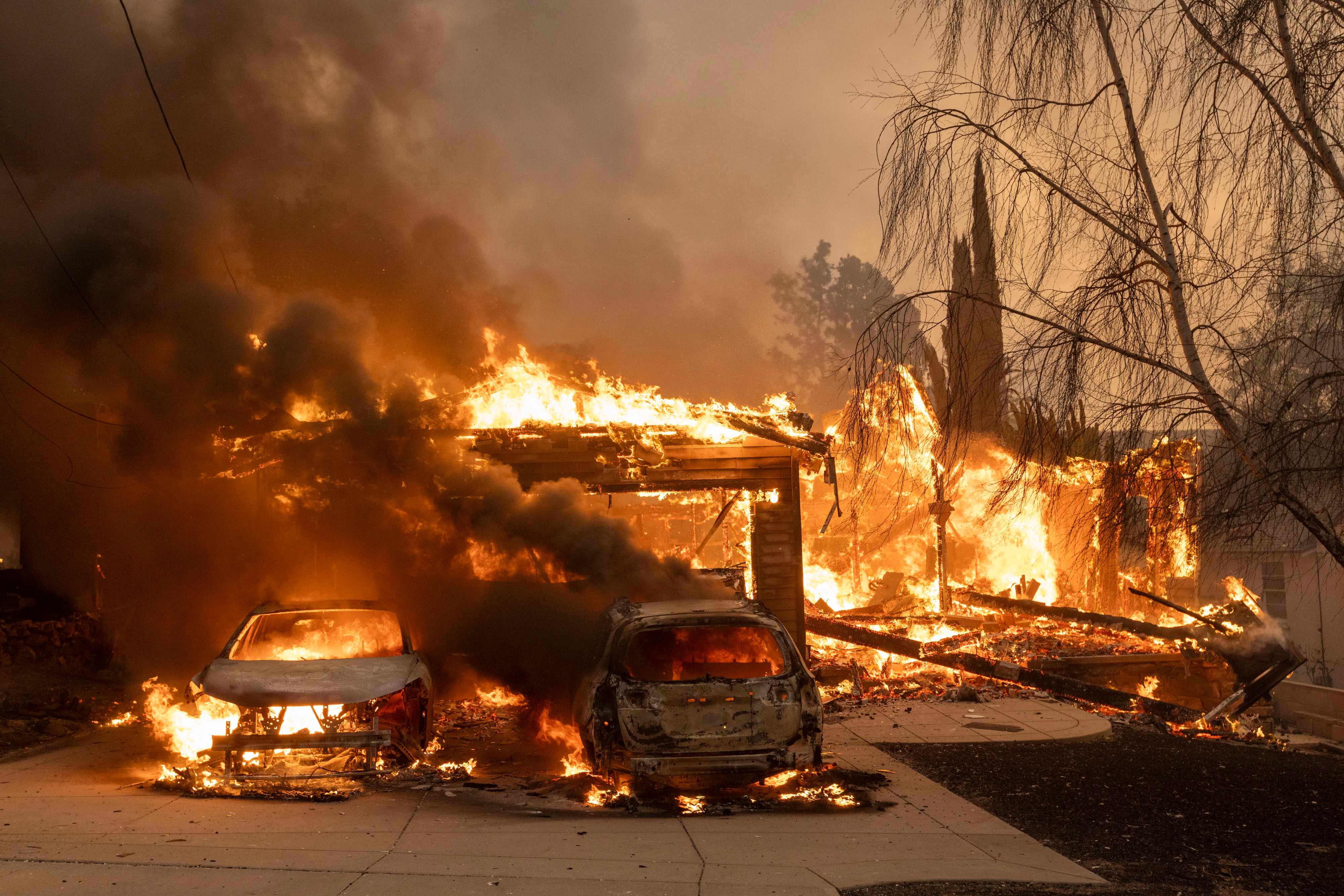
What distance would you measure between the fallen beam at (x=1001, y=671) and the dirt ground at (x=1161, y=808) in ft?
2.63

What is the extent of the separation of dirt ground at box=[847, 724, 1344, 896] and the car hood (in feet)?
13.1

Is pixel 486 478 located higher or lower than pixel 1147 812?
higher

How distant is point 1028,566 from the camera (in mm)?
25391

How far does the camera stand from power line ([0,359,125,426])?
13.5 m

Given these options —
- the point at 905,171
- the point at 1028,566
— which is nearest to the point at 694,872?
the point at 905,171

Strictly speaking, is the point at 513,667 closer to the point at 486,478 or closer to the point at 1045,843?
the point at 486,478

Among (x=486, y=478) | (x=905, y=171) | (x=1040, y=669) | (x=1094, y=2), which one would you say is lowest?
(x=1040, y=669)

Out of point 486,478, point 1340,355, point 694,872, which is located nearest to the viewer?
point 1340,355

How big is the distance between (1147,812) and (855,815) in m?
2.06

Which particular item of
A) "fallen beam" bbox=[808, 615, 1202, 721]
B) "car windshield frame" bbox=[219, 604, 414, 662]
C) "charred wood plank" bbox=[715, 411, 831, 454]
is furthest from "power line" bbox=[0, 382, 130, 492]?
"fallen beam" bbox=[808, 615, 1202, 721]

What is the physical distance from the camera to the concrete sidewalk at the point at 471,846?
181 inches

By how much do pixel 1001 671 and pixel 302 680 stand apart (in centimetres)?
876

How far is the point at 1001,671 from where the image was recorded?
11.7 meters

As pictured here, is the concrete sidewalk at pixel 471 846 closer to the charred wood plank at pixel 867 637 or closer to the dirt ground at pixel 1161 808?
the dirt ground at pixel 1161 808
